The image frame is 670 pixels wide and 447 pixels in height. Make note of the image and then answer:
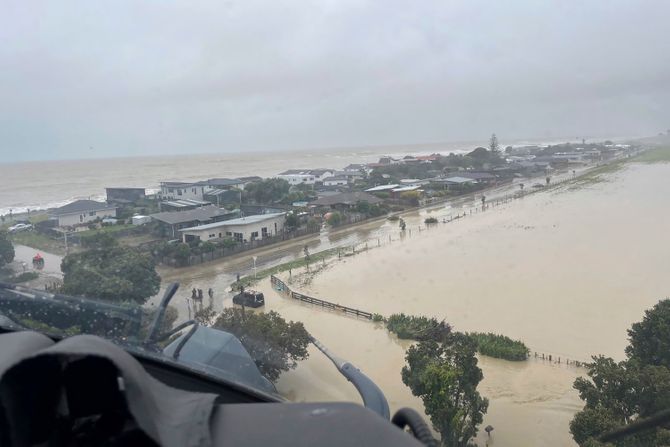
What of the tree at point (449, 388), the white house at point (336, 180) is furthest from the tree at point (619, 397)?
the white house at point (336, 180)

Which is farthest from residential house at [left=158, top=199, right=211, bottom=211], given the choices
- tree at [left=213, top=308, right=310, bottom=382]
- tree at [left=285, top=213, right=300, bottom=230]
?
tree at [left=213, top=308, right=310, bottom=382]

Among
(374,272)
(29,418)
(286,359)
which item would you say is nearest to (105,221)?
(374,272)

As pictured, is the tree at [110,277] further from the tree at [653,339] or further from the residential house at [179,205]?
the residential house at [179,205]

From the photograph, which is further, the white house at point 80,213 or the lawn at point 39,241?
the white house at point 80,213

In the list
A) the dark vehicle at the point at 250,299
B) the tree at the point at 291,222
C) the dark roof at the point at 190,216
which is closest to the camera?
the dark vehicle at the point at 250,299

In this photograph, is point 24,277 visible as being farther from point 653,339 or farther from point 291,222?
point 653,339

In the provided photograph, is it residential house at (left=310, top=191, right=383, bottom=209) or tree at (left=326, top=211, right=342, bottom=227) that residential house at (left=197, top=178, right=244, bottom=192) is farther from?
tree at (left=326, top=211, right=342, bottom=227)
